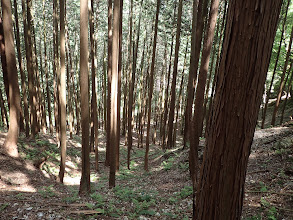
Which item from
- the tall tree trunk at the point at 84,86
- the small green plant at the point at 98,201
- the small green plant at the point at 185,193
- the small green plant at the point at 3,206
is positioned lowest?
the small green plant at the point at 185,193

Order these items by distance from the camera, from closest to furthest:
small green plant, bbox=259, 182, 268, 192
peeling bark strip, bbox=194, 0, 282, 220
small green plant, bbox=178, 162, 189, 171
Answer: peeling bark strip, bbox=194, 0, 282, 220
small green plant, bbox=259, 182, 268, 192
small green plant, bbox=178, 162, 189, 171

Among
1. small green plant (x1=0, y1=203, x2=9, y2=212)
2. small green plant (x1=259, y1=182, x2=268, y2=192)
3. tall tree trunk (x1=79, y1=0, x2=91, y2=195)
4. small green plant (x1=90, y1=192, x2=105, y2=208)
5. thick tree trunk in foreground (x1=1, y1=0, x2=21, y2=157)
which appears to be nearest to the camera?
small green plant (x1=0, y1=203, x2=9, y2=212)

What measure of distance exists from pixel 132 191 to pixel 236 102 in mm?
5578

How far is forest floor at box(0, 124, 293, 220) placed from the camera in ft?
13.2

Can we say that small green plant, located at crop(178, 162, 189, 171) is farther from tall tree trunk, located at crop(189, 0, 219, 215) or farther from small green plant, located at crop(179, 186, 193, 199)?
tall tree trunk, located at crop(189, 0, 219, 215)

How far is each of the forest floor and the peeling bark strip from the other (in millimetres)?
2573

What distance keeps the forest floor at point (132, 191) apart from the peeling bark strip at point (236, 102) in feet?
8.44

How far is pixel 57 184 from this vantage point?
718 cm

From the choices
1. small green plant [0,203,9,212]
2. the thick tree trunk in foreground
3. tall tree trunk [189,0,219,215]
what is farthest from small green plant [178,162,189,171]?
the thick tree trunk in foreground

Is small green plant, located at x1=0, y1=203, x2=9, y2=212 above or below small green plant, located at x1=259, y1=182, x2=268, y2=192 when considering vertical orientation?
below

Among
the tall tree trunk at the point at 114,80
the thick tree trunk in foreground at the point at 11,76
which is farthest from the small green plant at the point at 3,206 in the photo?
the thick tree trunk in foreground at the point at 11,76

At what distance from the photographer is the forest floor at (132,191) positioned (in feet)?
13.2

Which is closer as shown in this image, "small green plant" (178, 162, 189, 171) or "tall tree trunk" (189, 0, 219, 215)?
"tall tree trunk" (189, 0, 219, 215)

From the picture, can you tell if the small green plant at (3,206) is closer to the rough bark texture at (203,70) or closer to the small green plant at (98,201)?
the small green plant at (98,201)
